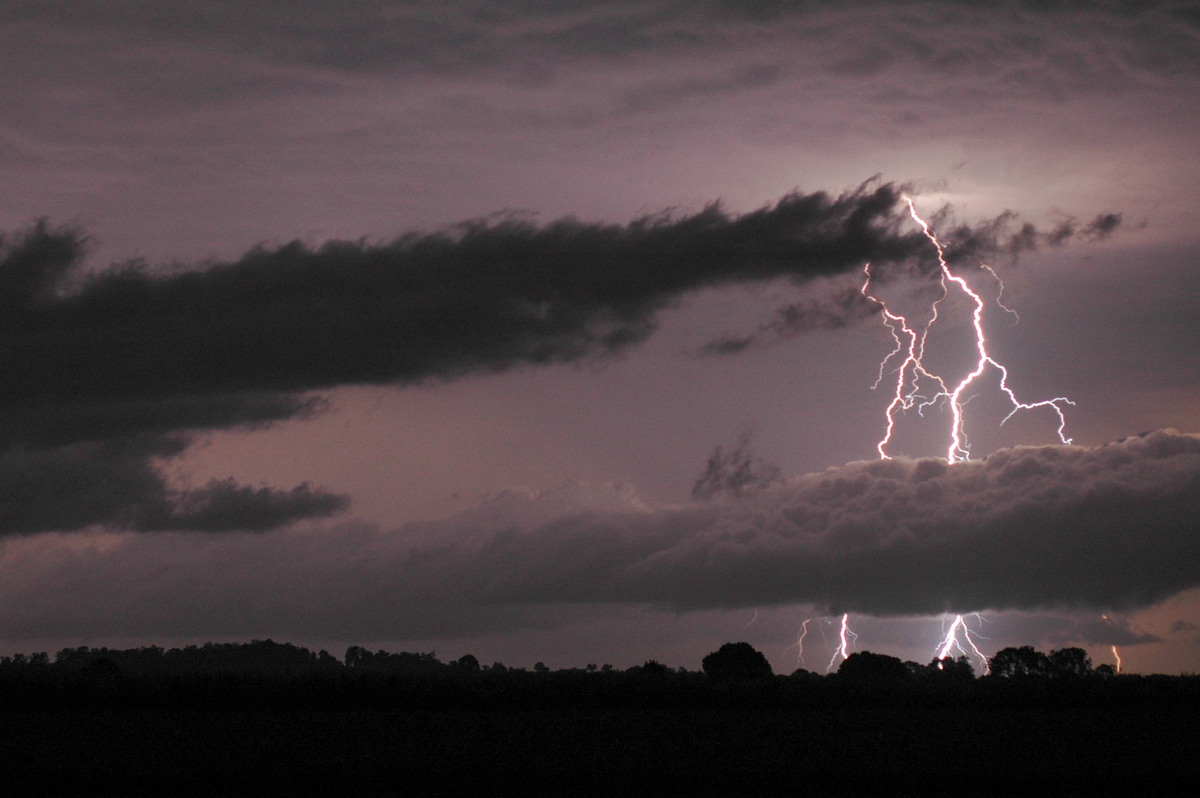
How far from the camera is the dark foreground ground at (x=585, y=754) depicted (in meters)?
34.1

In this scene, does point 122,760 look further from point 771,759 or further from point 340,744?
point 771,759

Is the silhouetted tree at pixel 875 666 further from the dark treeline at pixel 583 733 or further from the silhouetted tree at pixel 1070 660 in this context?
the dark treeline at pixel 583 733

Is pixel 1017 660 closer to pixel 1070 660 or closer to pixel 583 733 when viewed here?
pixel 1070 660

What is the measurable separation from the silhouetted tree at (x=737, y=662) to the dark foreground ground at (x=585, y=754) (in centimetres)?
6843

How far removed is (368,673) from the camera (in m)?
57.5

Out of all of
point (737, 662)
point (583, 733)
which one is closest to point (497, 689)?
point (583, 733)

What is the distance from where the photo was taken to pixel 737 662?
4675 inches

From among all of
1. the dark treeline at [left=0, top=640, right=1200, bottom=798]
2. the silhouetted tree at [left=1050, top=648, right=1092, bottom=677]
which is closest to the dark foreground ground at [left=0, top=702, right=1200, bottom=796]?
the dark treeline at [left=0, top=640, right=1200, bottom=798]

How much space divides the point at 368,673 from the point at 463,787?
2460 centimetres

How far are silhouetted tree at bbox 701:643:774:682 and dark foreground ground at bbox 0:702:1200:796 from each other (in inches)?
2694

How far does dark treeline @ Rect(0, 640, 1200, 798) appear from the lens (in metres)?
34.5

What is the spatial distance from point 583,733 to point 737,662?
77.6 m

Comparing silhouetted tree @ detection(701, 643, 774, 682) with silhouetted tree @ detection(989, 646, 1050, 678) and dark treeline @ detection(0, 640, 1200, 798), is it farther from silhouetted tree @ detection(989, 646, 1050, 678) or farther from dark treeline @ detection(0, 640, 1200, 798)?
dark treeline @ detection(0, 640, 1200, 798)

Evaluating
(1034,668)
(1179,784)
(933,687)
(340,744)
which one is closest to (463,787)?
(340,744)
